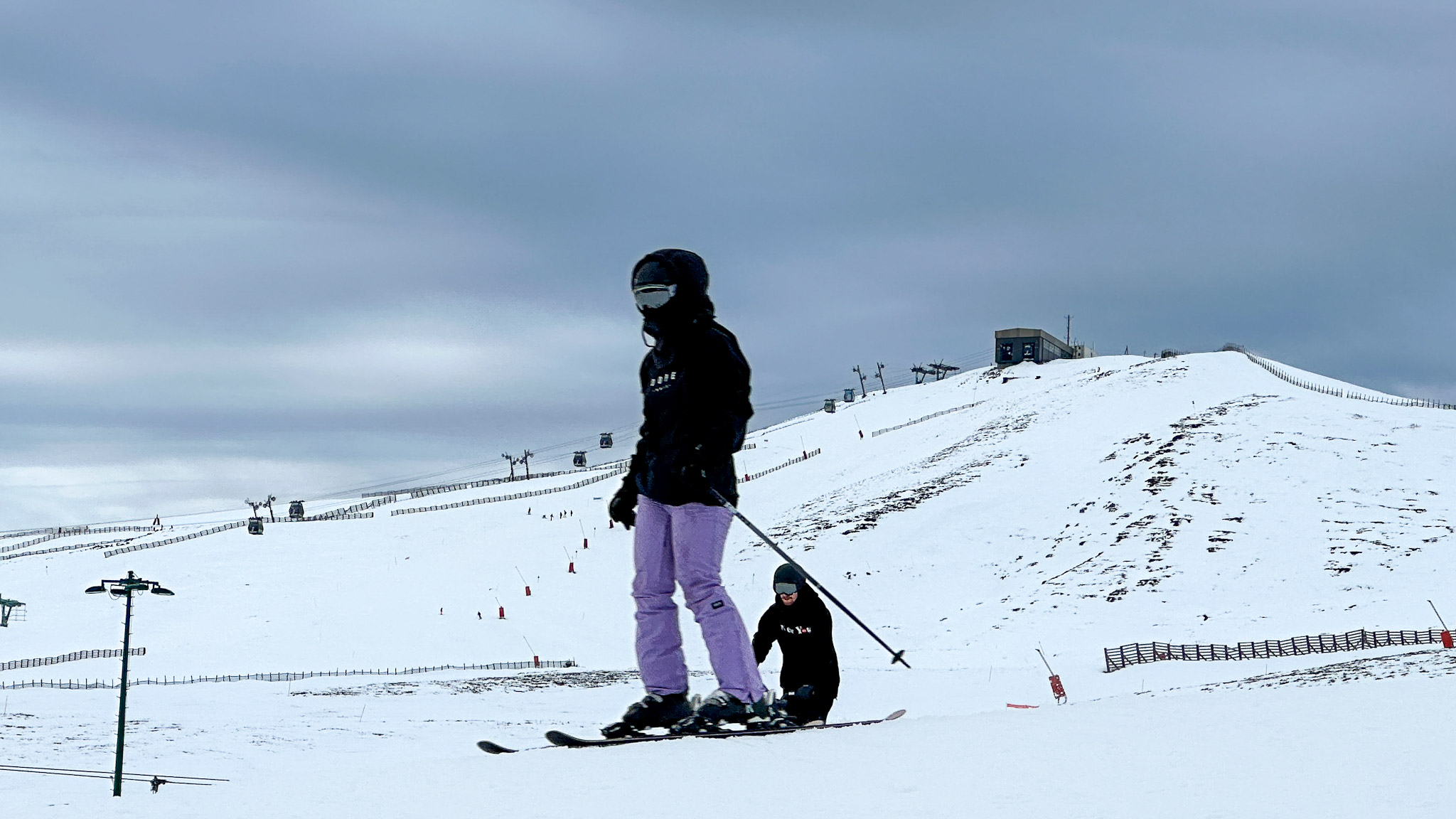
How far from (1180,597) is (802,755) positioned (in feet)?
106

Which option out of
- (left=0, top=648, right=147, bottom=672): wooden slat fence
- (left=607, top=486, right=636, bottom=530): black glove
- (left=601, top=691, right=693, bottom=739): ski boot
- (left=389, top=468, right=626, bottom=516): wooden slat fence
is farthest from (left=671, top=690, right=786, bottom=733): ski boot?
(left=389, top=468, right=626, bottom=516): wooden slat fence

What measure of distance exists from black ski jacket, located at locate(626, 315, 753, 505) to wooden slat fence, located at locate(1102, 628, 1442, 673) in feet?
68.7

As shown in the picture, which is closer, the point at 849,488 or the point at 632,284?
the point at 632,284

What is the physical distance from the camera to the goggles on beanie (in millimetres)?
7273

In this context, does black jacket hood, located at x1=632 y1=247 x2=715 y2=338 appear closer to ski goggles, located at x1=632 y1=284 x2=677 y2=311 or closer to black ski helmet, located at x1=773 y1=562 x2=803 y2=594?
ski goggles, located at x1=632 y1=284 x2=677 y2=311

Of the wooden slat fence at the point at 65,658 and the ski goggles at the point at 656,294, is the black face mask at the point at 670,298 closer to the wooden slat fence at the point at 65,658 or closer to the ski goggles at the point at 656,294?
the ski goggles at the point at 656,294

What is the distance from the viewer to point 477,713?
21.6 metres

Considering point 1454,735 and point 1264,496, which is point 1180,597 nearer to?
point 1264,496

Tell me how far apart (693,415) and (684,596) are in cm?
107

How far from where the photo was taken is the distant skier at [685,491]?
22.2ft

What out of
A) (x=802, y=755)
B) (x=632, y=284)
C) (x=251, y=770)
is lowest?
(x=251, y=770)

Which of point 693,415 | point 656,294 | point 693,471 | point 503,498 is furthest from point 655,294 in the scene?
point 503,498

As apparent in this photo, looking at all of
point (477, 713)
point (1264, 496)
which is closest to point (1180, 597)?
point (1264, 496)

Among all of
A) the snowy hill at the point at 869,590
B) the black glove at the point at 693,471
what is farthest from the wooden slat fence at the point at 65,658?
the black glove at the point at 693,471
